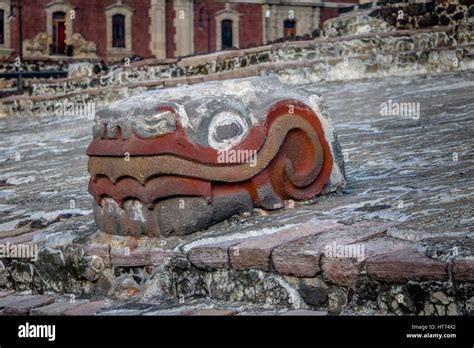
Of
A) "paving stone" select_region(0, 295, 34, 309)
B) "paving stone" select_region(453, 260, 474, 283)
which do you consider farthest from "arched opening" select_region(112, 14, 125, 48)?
"paving stone" select_region(453, 260, 474, 283)

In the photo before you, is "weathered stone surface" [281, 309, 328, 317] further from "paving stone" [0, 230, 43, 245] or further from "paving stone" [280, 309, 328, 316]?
"paving stone" [0, 230, 43, 245]

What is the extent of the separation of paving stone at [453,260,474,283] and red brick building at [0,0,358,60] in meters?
32.3

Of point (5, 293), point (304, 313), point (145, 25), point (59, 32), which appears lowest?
point (5, 293)

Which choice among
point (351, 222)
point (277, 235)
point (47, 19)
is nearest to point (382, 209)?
point (351, 222)

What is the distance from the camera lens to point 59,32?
37.4 metres

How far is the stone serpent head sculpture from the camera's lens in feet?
16.3

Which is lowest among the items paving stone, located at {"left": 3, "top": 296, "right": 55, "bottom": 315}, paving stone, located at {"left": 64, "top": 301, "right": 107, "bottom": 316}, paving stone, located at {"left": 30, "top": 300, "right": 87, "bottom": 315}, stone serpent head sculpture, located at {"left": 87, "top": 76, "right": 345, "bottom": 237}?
paving stone, located at {"left": 3, "top": 296, "right": 55, "bottom": 315}

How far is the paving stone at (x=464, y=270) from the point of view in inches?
148

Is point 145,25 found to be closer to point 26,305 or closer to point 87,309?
point 26,305

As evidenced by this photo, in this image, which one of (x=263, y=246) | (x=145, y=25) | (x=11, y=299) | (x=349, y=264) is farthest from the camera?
(x=145, y=25)

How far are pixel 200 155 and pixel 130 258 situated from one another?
0.69 m

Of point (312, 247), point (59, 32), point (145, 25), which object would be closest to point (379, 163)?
point (312, 247)

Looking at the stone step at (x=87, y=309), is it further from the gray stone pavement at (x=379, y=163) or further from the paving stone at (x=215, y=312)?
the gray stone pavement at (x=379, y=163)

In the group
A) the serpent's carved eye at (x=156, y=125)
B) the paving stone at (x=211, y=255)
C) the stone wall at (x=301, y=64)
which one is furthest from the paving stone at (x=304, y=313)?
the stone wall at (x=301, y=64)
